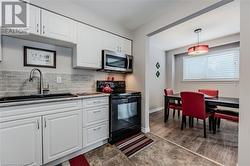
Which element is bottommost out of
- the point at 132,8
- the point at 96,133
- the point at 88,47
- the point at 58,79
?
the point at 96,133

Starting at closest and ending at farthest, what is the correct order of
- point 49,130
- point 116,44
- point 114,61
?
1. point 49,130
2. point 114,61
3. point 116,44

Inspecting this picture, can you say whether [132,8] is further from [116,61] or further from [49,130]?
[49,130]

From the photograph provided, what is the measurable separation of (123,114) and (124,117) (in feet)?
0.22

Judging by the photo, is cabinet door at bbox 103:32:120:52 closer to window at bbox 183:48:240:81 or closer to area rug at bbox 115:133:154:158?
area rug at bbox 115:133:154:158

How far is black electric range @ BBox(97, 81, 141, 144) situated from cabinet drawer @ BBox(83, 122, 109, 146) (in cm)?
9

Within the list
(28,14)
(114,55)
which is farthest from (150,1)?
(28,14)

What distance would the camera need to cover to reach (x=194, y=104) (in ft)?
8.52

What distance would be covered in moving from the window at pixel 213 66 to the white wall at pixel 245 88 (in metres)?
2.86

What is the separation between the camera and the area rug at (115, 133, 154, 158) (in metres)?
1.97

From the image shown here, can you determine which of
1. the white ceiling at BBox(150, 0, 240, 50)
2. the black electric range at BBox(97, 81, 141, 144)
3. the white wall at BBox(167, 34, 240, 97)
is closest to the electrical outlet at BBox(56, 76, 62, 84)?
the black electric range at BBox(97, 81, 141, 144)

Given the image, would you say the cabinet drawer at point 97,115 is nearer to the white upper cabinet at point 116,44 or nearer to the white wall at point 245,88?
the white upper cabinet at point 116,44

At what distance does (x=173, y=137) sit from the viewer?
8.10ft

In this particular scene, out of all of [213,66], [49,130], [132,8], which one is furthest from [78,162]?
[213,66]

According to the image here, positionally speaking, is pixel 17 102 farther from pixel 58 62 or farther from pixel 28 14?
pixel 28 14
